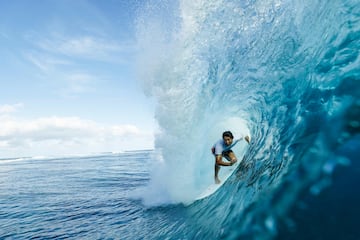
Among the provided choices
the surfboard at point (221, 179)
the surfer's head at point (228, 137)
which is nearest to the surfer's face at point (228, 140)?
the surfer's head at point (228, 137)

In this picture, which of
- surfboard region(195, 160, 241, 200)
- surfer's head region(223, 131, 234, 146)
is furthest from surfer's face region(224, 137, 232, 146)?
surfboard region(195, 160, 241, 200)

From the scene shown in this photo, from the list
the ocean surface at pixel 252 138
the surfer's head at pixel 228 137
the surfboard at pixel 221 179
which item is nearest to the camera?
the ocean surface at pixel 252 138

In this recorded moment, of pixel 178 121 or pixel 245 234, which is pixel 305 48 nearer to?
pixel 245 234

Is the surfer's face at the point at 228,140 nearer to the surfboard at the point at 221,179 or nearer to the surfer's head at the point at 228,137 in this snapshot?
the surfer's head at the point at 228,137

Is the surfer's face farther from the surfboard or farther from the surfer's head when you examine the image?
the surfboard

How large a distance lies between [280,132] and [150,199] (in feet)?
23.0

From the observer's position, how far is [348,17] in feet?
14.8

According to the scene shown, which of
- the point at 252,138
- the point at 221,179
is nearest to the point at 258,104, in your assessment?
the point at 252,138

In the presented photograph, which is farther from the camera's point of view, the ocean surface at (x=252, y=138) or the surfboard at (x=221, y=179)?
the surfboard at (x=221, y=179)

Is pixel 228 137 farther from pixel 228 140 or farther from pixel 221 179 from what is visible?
pixel 221 179

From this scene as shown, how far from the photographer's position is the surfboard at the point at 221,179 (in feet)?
25.8

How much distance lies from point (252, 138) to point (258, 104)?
1047mm

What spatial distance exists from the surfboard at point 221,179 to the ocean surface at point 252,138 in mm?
470

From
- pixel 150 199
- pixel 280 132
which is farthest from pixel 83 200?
pixel 280 132
